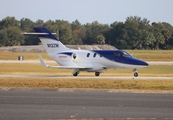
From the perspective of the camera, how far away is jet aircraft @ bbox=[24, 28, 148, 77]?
117 feet

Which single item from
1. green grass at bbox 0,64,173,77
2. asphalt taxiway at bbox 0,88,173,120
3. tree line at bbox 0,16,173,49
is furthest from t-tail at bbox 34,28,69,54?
tree line at bbox 0,16,173,49

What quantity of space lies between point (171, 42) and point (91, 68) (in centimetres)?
8983

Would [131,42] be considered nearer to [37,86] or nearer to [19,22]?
[19,22]

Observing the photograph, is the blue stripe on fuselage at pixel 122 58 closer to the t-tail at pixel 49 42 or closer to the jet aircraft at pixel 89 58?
the jet aircraft at pixel 89 58

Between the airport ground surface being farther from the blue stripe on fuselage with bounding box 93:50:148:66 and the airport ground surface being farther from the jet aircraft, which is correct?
the jet aircraft

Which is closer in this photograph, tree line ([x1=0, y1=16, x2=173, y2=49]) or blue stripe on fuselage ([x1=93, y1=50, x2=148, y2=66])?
blue stripe on fuselage ([x1=93, y1=50, x2=148, y2=66])

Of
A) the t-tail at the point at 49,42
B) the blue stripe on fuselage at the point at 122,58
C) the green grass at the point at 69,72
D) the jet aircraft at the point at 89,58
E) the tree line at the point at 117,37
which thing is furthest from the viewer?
the tree line at the point at 117,37

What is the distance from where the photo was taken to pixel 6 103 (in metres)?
17.8

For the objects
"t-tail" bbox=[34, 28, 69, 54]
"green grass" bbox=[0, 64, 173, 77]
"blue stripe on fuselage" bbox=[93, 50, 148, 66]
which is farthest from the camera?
"green grass" bbox=[0, 64, 173, 77]

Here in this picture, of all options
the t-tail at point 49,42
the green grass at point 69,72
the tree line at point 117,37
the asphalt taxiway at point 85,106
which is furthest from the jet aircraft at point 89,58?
the tree line at point 117,37

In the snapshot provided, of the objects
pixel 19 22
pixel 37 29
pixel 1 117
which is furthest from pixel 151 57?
pixel 19 22

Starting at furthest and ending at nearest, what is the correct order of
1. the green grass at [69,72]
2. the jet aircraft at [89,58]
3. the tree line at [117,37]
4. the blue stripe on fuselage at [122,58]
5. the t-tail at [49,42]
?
the tree line at [117,37] < the green grass at [69,72] < the t-tail at [49,42] < the jet aircraft at [89,58] < the blue stripe on fuselage at [122,58]

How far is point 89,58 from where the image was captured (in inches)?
1454

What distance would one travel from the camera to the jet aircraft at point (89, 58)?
35.8 metres
